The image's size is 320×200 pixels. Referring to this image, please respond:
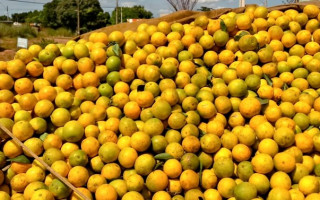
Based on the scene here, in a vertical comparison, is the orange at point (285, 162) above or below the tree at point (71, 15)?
below

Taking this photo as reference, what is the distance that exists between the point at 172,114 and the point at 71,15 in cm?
3835

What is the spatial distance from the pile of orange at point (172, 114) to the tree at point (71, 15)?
3612cm

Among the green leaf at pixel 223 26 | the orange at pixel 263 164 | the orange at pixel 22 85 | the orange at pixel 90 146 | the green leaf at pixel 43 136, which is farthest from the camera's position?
the green leaf at pixel 223 26

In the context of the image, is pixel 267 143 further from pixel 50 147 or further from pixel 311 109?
pixel 50 147

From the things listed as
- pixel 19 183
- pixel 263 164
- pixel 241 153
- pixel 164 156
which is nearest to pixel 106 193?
pixel 164 156

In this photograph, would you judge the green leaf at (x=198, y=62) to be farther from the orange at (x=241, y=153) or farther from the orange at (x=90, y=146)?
the orange at (x=90, y=146)


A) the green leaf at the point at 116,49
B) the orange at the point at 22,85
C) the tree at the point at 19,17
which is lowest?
the orange at the point at 22,85

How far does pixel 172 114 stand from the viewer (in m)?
2.96

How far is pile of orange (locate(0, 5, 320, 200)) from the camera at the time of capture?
2543 millimetres

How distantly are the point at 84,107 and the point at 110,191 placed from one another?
1117 mm

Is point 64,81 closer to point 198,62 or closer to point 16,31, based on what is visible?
point 198,62

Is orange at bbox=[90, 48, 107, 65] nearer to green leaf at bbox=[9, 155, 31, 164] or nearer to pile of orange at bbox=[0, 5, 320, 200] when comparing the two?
pile of orange at bbox=[0, 5, 320, 200]

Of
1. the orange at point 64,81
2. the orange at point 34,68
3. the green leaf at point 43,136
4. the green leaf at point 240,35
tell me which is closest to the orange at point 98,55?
the orange at point 64,81

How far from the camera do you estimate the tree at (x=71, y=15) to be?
124 feet
